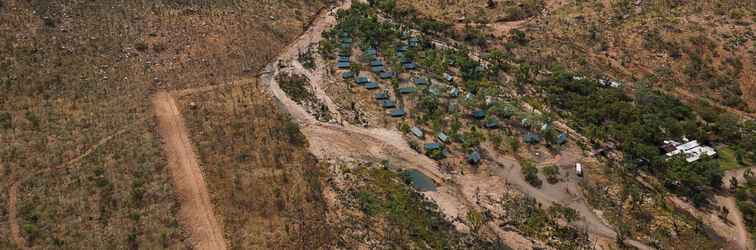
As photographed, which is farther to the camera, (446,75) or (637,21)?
(637,21)

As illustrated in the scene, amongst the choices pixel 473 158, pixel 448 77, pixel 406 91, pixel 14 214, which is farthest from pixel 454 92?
pixel 14 214

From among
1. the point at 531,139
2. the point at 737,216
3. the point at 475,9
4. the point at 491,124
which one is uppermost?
the point at 475,9

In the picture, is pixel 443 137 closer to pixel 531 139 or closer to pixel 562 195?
pixel 531 139

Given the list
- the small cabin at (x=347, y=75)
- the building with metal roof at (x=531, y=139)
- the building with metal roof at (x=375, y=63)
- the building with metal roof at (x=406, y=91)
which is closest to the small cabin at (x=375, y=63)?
the building with metal roof at (x=375, y=63)

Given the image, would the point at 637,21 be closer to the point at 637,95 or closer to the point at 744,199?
the point at 637,95

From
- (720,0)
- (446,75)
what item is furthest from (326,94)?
(720,0)
